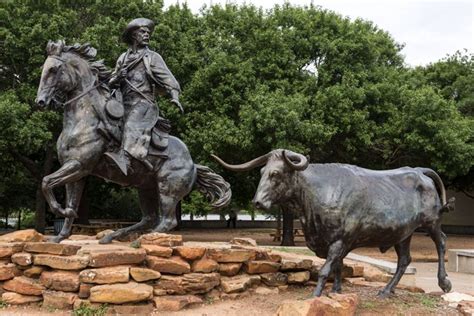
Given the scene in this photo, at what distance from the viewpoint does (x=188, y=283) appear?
265 inches

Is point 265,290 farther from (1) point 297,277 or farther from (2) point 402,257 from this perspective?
(2) point 402,257

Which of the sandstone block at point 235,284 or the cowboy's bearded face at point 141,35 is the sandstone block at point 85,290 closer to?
the sandstone block at point 235,284

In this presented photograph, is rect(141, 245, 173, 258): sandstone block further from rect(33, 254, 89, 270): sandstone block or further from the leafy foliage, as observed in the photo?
the leafy foliage

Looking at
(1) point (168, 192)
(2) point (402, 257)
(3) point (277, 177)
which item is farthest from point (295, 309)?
(1) point (168, 192)

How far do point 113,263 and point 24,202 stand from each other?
26.0 metres

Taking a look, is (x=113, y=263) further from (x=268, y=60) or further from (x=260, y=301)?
(x=268, y=60)

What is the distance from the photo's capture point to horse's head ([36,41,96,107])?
712 centimetres

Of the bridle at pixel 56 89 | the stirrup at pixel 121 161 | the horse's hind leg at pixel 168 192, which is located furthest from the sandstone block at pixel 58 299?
the bridle at pixel 56 89

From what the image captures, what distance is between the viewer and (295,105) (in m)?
16.7

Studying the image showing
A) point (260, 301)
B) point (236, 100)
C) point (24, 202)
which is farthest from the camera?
point (24, 202)

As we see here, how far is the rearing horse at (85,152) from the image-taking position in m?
7.17

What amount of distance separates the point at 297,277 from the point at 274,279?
44 centimetres

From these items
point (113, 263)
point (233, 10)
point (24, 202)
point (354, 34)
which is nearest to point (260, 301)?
point (113, 263)

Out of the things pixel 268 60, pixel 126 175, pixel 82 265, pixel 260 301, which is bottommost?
pixel 260 301
